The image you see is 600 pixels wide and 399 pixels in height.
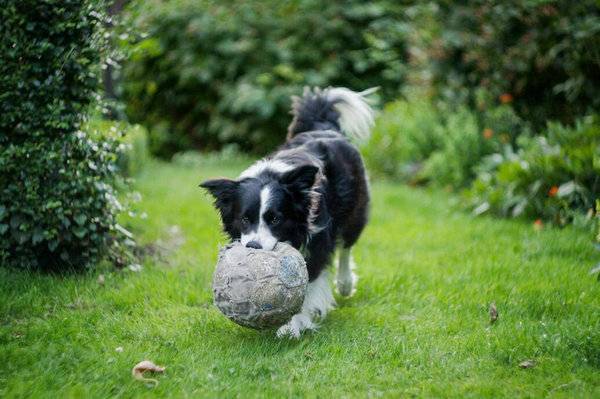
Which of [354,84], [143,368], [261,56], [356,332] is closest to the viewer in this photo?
[143,368]

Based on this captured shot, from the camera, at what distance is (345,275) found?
18.3 ft

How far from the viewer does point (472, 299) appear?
5.05 m

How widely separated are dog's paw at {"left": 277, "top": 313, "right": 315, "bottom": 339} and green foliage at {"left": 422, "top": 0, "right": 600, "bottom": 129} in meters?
5.21

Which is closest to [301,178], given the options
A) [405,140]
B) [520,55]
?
[520,55]

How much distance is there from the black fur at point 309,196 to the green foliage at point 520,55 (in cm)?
398

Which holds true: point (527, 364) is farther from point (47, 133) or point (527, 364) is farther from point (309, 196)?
point (47, 133)

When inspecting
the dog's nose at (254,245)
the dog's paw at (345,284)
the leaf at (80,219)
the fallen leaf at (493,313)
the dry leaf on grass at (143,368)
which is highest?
the dog's nose at (254,245)

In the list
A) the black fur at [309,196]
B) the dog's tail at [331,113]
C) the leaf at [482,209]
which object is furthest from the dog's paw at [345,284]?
the leaf at [482,209]

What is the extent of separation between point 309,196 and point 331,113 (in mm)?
1779

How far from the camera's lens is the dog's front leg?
4.46 metres

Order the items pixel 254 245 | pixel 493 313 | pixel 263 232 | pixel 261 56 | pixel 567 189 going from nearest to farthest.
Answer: pixel 254 245, pixel 263 232, pixel 493 313, pixel 567 189, pixel 261 56

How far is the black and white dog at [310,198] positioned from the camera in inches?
170

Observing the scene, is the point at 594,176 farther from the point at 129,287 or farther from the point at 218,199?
the point at 129,287

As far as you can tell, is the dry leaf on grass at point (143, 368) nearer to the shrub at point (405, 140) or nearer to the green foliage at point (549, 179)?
the green foliage at point (549, 179)
